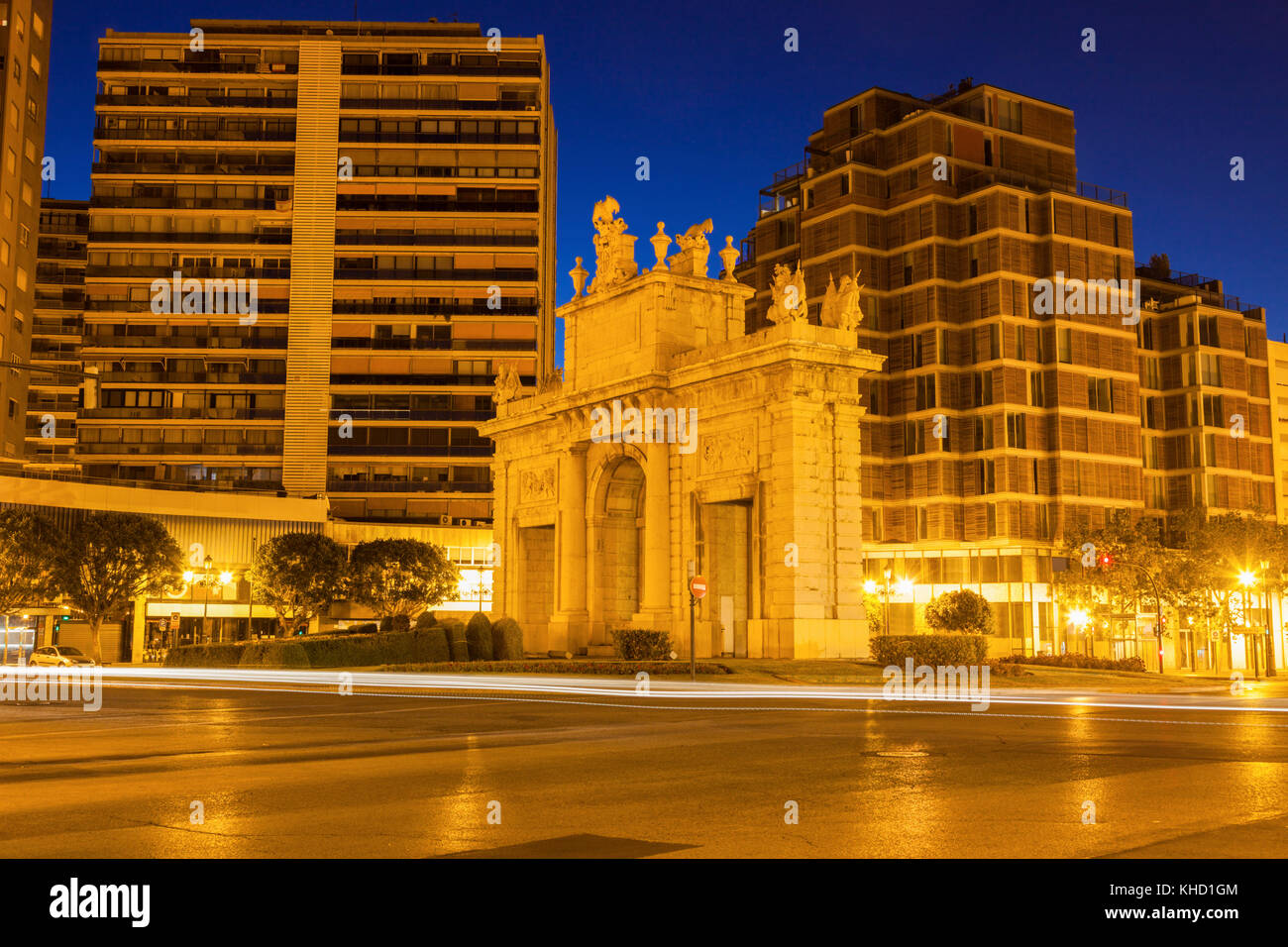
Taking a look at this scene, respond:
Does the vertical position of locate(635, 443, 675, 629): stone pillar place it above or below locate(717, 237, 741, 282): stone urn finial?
below

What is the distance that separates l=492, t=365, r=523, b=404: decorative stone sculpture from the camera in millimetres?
62188

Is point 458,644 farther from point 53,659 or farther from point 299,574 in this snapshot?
point 299,574

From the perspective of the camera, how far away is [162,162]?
9738 centimetres

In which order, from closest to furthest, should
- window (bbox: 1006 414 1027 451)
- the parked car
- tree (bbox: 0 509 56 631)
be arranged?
the parked car → tree (bbox: 0 509 56 631) → window (bbox: 1006 414 1027 451)

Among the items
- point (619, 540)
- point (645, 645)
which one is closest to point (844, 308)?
point (645, 645)

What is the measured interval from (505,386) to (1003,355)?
34857mm

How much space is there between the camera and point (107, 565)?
62812mm

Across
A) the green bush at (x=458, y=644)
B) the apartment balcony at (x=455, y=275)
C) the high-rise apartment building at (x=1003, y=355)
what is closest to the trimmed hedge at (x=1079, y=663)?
the green bush at (x=458, y=644)

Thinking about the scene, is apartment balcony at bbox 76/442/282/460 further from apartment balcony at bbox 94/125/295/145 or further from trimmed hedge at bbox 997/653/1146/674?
trimmed hedge at bbox 997/653/1146/674

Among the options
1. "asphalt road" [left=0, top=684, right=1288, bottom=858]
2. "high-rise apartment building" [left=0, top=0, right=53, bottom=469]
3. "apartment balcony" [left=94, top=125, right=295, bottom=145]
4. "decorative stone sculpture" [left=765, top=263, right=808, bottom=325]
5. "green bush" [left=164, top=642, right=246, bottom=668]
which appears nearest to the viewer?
"asphalt road" [left=0, top=684, right=1288, bottom=858]

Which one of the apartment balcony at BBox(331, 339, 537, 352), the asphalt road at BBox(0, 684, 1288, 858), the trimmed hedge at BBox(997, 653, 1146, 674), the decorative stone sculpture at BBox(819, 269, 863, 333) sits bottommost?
the trimmed hedge at BBox(997, 653, 1146, 674)

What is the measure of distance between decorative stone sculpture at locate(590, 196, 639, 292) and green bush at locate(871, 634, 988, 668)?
67.7 ft

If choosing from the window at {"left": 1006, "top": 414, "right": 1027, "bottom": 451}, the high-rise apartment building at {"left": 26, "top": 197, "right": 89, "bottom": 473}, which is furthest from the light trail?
the high-rise apartment building at {"left": 26, "top": 197, "right": 89, "bottom": 473}

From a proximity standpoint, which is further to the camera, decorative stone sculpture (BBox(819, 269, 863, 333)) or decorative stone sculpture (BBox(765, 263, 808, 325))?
decorative stone sculpture (BBox(819, 269, 863, 333))
